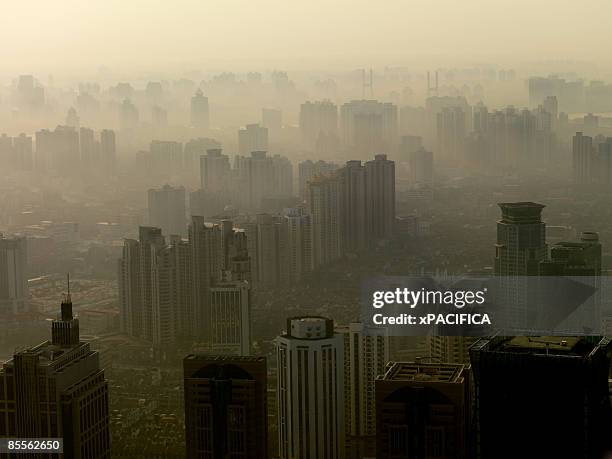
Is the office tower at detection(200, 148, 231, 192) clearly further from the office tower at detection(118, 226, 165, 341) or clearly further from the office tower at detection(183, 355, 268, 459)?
the office tower at detection(183, 355, 268, 459)

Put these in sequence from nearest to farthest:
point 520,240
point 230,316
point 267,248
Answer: point 520,240
point 230,316
point 267,248

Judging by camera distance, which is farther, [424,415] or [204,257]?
[204,257]

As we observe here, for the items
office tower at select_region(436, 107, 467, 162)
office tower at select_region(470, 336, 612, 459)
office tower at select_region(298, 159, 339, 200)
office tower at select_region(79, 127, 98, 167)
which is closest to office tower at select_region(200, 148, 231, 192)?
office tower at select_region(298, 159, 339, 200)

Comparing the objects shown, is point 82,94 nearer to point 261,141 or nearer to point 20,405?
point 261,141

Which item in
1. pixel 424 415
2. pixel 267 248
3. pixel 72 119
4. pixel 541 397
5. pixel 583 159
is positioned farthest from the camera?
pixel 72 119

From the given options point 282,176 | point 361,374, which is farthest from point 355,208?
point 361,374

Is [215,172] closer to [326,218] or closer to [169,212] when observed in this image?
[169,212]

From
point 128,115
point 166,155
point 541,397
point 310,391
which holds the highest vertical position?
point 128,115
